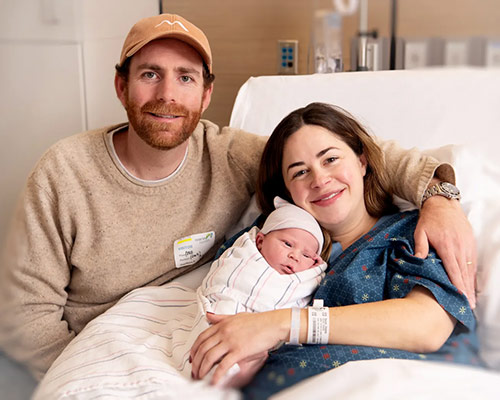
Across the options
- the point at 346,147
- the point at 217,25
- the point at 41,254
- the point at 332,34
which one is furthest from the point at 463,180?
the point at 41,254

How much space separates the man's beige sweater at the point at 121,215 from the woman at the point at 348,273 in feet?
0.33

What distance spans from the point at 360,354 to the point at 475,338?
0.92 ft

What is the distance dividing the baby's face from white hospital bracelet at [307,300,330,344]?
6.5 inches

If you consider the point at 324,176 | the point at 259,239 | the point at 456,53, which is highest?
the point at 456,53

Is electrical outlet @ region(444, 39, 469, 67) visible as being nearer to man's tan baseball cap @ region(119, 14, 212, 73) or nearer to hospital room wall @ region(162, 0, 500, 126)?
hospital room wall @ region(162, 0, 500, 126)

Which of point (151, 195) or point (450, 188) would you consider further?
point (151, 195)

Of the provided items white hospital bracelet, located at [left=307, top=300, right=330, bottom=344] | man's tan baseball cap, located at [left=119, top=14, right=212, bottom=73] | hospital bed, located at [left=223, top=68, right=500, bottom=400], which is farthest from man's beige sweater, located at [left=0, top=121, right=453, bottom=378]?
white hospital bracelet, located at [left=307, top=300, right=330, bottom=344]

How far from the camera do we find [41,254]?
0.92 metres

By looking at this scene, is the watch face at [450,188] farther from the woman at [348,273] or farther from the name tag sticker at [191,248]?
the name tag sticker at [191,248]

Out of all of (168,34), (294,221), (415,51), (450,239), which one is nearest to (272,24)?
(168,34)

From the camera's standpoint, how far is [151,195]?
1031 millimetres

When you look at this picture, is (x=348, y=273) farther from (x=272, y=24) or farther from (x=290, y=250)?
(x=272, y=24)

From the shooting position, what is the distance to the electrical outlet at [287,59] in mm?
1227

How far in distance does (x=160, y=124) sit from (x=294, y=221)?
295 millimetres
